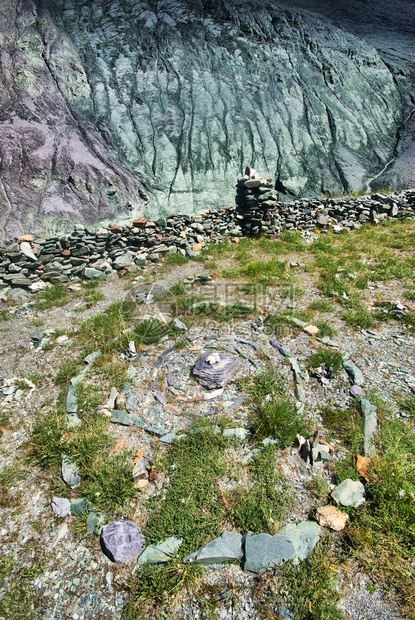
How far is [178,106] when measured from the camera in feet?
45.0

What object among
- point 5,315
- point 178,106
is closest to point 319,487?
point 5,315

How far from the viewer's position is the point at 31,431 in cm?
423

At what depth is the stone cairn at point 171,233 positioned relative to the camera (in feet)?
29.3

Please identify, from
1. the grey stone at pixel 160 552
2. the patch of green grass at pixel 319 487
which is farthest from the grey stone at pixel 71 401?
the patch of green grass at pixel 319 487

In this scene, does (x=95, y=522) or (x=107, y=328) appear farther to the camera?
(x=107, y=328)

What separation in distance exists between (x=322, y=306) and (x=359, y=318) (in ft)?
2.76

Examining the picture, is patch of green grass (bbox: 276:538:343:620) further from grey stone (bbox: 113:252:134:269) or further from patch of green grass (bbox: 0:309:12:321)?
grey stone (bbox: 113:252:134:269)

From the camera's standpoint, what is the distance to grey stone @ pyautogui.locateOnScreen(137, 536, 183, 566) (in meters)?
2.80

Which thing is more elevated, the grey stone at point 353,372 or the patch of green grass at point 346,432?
the grey stone at point 353,372

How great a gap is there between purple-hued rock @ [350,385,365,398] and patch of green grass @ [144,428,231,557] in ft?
6.80

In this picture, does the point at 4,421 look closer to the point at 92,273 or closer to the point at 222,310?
the point at 222,310

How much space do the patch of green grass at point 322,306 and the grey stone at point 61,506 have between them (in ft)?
18.6

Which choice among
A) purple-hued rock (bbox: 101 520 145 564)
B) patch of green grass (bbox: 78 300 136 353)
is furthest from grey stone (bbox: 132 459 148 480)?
patch of green grass (bbox: 78 300 136 353)

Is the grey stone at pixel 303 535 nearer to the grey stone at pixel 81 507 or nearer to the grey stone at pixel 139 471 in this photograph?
the grey stone at pixel 139 471
